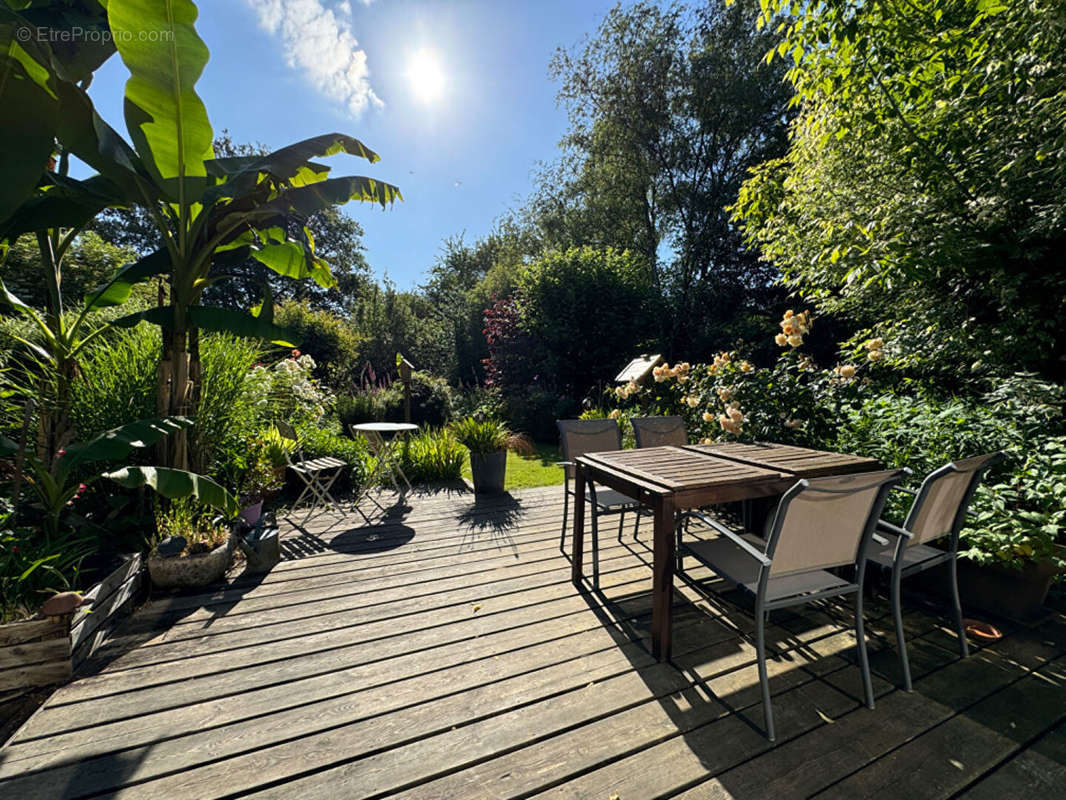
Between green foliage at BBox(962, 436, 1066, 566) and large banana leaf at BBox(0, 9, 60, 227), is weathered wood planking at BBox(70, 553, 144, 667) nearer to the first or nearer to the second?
large banana leaf at BBox(0, 9, 60, 227)

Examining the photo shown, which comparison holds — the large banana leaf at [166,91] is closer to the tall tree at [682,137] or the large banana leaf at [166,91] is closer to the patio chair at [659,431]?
the patio chair at [659,431]

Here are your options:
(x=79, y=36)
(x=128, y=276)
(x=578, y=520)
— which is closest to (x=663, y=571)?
(x=578, y=520)

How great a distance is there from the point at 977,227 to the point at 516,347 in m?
8.68

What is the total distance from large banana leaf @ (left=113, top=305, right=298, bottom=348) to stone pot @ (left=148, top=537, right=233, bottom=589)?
1.58 m

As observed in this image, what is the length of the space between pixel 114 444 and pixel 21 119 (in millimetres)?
1944

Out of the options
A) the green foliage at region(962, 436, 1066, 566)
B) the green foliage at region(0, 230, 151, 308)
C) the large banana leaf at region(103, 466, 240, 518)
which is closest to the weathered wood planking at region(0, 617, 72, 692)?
the large banana leaf at region(103, 466, 240, 518)

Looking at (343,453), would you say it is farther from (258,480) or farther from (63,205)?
(63,205)

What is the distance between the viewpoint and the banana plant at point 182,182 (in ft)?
8.04

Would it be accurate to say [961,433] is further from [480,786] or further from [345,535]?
[345,535]

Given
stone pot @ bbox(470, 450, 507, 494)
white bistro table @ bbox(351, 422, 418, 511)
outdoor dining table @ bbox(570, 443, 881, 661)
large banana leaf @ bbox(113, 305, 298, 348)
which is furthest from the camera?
stone pot @ bbox(470, 450, 507, 494)

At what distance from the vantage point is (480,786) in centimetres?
146

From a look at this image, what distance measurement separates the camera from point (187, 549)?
2844mm

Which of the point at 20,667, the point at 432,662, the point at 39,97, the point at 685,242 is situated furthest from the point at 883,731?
the point at 685,242

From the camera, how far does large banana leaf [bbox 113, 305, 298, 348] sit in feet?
9.37
